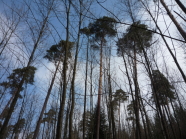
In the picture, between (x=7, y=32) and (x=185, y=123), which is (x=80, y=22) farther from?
(x=185, y=123)

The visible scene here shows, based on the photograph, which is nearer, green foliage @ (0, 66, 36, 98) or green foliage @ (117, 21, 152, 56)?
green foliage @ (117, 21, 152, 56)

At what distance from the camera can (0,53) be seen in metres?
4.91

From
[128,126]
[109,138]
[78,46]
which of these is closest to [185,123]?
[109,138]

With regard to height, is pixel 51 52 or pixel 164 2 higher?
pixel 51 52

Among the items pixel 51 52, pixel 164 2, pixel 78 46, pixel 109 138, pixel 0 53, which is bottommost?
pixel 109 138

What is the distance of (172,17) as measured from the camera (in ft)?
9.62

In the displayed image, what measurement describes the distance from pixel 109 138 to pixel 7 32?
375 inches

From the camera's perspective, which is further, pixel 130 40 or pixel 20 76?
pixel 20 76

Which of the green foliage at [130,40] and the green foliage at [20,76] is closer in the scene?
the green foliage at [130,40]

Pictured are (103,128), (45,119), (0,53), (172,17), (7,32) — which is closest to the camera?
(172,17)

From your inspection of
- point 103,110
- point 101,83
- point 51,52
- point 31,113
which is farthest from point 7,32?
point 31,113

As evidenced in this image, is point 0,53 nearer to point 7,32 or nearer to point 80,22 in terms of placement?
point 7,32

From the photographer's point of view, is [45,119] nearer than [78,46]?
No

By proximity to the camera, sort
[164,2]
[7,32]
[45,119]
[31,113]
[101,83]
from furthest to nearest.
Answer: [45,119]
[31,113]
[101,83]
[7,32]
[164,2]
